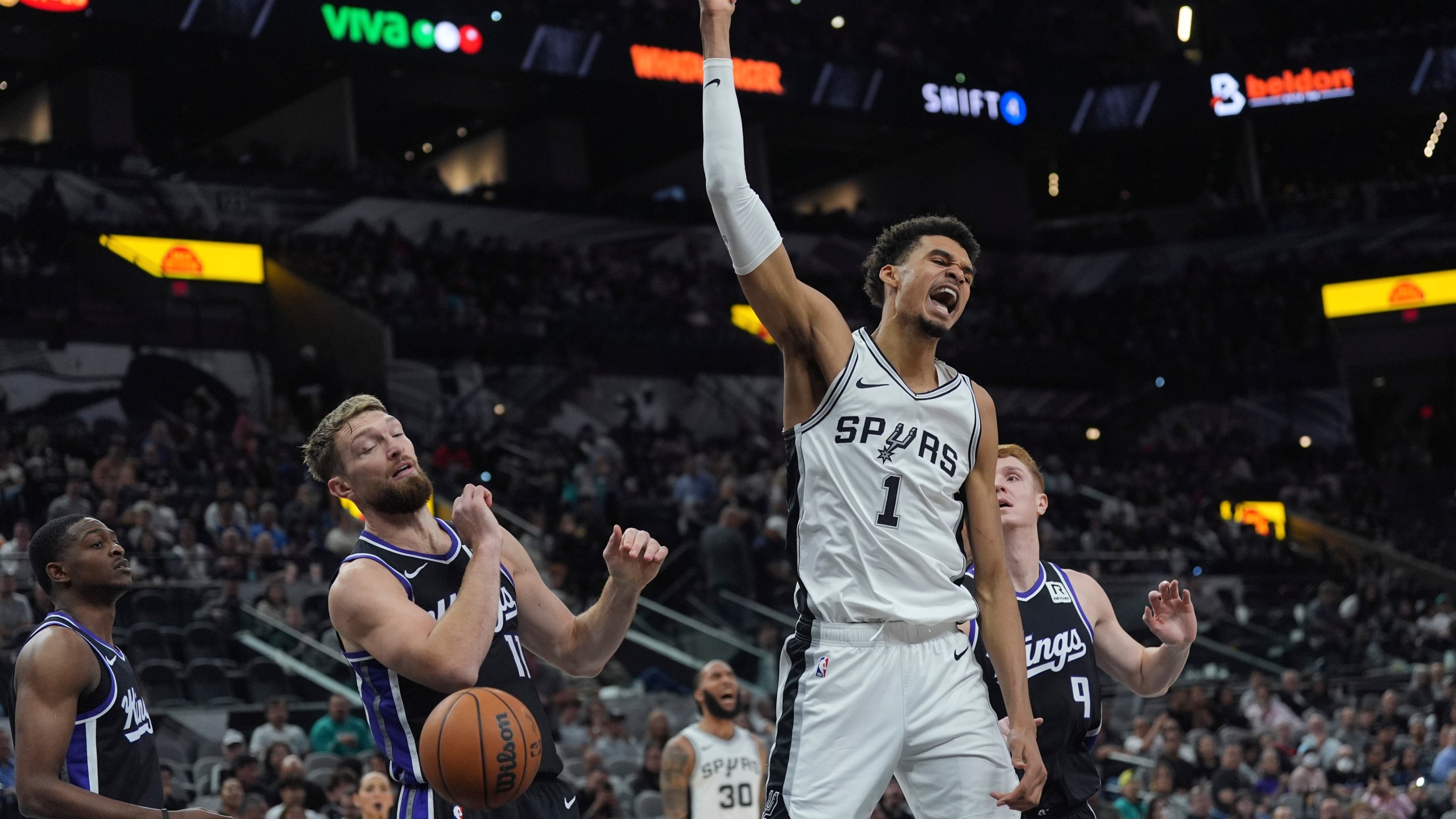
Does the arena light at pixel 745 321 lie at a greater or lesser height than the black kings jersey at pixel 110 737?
greater

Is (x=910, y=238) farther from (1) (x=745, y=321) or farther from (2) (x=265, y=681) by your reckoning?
(1) (x=745, y=321)

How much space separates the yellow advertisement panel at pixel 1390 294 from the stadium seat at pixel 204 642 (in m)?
26.3

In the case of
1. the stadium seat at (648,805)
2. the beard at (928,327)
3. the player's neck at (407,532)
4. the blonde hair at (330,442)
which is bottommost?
the stadium seat at (648,805)

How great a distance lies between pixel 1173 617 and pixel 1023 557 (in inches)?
24.8

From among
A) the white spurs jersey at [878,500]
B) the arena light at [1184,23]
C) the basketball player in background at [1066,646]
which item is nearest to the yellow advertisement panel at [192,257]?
the basketball player in background at [1066,646]

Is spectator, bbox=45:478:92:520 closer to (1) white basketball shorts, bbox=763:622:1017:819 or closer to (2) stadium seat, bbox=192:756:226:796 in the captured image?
(2) stadium seat, bbox=192:756:226:796

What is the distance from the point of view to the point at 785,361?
185 inches

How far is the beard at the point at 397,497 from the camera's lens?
15.5 ft

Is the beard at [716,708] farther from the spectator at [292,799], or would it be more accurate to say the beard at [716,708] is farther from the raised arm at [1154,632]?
the raised arm at [1154,632]

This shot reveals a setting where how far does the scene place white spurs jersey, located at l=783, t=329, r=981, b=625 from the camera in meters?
4.55

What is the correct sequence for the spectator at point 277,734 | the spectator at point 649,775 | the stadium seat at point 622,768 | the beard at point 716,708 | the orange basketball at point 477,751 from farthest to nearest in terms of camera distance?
the stadium seat at point 622,768 < the spectator at point 649,775 < the spectator at point 277,734 < the beard at point 716,708 < the orange basketball at point 477,751

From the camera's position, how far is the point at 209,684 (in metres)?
13.2

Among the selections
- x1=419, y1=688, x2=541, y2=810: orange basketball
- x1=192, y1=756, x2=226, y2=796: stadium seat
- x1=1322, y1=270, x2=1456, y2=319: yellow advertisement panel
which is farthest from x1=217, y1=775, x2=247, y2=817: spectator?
x1=1322, y1=270, x2=1456, y2=319: yellow advertisement panel

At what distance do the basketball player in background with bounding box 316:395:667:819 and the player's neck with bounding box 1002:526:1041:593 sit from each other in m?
1.75
